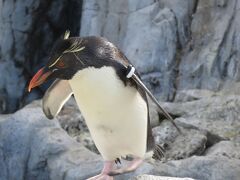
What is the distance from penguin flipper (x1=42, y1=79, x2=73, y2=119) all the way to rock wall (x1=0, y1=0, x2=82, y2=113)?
Result: 5.22 m

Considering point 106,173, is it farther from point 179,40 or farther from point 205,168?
point 179,40

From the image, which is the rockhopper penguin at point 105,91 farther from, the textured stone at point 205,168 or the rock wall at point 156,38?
the rock wall at point 156,38

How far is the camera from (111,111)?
2164 mm

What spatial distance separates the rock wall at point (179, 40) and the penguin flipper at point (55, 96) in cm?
320

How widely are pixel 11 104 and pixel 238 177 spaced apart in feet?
15.9

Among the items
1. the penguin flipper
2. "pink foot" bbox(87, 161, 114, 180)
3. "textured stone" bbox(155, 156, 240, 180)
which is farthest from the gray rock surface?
"pink foot" bbox(87, 161, 114, 180)

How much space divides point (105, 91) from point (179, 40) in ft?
13.7

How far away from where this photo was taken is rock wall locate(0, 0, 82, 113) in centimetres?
765

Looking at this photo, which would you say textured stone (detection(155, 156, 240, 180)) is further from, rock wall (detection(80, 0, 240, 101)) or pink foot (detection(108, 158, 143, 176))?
rock wall (detection(80, 0, 240, 101))

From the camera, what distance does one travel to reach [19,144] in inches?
185

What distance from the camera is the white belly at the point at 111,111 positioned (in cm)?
210

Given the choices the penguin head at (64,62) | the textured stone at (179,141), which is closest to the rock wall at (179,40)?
the textured stone at (179,141)

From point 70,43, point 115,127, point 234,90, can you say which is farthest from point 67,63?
point 234,90

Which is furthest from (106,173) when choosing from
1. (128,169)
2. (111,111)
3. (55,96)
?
(55,96)
